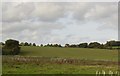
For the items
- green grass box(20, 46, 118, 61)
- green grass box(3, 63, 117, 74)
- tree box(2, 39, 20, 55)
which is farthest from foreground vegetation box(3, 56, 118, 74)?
green grass box(20, 46, 118, 61)

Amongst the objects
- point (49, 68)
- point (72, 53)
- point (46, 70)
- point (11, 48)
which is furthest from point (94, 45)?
point (46, 70)

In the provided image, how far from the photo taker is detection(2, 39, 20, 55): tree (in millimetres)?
77188

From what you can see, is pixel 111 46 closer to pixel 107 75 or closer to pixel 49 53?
pixel 49 53

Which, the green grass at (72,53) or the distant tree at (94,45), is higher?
the distant tree at (94,45)

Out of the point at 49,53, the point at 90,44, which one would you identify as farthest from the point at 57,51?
the point at 90,44

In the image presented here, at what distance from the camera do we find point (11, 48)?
259ft

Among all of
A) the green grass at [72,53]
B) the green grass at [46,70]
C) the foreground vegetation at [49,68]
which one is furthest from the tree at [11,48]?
the green grass at [46,70]

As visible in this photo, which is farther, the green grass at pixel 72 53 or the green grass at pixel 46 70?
the green grass at pixel 72 53

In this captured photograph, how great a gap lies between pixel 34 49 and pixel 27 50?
4332 mm

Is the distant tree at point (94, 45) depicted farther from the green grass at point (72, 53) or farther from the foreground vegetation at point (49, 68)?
the foreground vegetation at point (49, 68)

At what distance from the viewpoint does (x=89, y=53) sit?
84812mm

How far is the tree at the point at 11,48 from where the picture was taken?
77.2 m

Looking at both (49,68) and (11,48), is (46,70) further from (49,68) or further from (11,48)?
(11,48)

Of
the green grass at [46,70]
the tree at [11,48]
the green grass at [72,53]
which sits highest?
A: the tree at [11,48]
